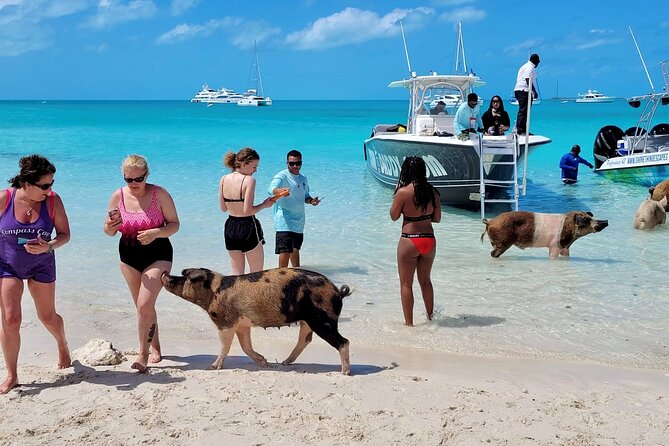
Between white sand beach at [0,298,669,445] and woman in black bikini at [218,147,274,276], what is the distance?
3.57 feet

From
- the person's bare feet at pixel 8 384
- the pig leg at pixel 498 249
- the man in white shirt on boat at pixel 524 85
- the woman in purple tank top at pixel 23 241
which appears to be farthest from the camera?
the man in white shirt on boat at pixel 524 85

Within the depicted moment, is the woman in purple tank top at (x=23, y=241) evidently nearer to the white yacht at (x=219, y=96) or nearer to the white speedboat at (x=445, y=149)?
the white speedboat at (x=445, y=149)

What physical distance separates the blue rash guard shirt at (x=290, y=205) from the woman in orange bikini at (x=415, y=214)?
5.30ft

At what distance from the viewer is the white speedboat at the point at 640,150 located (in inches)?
658

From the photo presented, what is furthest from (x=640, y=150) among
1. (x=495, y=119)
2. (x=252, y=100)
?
(x=252, y=100)

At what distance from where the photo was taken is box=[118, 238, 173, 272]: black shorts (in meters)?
4.73

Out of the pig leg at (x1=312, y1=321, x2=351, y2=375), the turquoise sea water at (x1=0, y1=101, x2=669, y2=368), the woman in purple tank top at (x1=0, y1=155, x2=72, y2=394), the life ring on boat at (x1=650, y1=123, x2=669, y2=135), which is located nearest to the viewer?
the woman in purple tank top at (x1=0, y1=155, x2=72, y2=394)

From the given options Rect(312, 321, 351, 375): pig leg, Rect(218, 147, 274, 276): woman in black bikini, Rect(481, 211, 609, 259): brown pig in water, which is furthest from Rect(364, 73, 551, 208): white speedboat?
Rect(312, 321, 351, 375): pig leg

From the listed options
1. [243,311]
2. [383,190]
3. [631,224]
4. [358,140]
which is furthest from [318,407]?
[358,140]

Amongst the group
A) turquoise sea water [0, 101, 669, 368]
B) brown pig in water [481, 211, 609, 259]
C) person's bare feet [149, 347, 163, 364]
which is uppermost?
brown pig in water [481, 211, 609, 259]

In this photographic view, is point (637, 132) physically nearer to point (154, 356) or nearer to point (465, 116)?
point (465, 116)

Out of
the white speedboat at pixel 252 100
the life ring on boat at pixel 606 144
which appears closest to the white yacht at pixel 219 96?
the white speedboat at pixel 252 100

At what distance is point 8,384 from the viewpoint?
4.42 m

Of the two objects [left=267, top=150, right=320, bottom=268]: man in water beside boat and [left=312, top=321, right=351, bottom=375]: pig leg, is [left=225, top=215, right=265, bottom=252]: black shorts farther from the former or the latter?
[left=312, top=321, right=351, bottom=375]: pig leg
